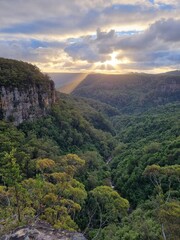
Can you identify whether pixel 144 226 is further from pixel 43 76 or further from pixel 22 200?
pixel 43 76

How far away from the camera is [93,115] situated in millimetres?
134750

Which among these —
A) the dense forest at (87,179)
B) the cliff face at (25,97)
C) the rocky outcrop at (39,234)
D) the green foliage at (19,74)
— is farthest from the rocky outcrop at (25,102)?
the rocky outcrop at (39,234)

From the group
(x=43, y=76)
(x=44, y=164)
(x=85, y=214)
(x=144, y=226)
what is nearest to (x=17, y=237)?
(x=44, y=164)

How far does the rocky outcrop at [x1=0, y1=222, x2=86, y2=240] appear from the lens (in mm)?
17578

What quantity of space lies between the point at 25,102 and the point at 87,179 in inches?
1181

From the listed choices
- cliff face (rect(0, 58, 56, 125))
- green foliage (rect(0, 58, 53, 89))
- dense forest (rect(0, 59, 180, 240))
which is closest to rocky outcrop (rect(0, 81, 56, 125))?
cliff face (rect(0, 58, 56, 125))

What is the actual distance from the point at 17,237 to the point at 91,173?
4829cm

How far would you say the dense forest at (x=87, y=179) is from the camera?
2791 cm

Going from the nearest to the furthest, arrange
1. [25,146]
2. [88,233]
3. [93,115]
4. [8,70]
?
[88,233], [25,146], [8,70], [93,115]

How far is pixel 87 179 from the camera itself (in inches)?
2426

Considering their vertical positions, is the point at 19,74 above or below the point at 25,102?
above

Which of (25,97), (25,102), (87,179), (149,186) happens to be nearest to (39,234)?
(149,186)

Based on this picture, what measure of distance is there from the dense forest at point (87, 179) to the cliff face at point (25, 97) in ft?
8.12

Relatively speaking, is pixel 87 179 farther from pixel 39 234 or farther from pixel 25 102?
pixel 39 234
